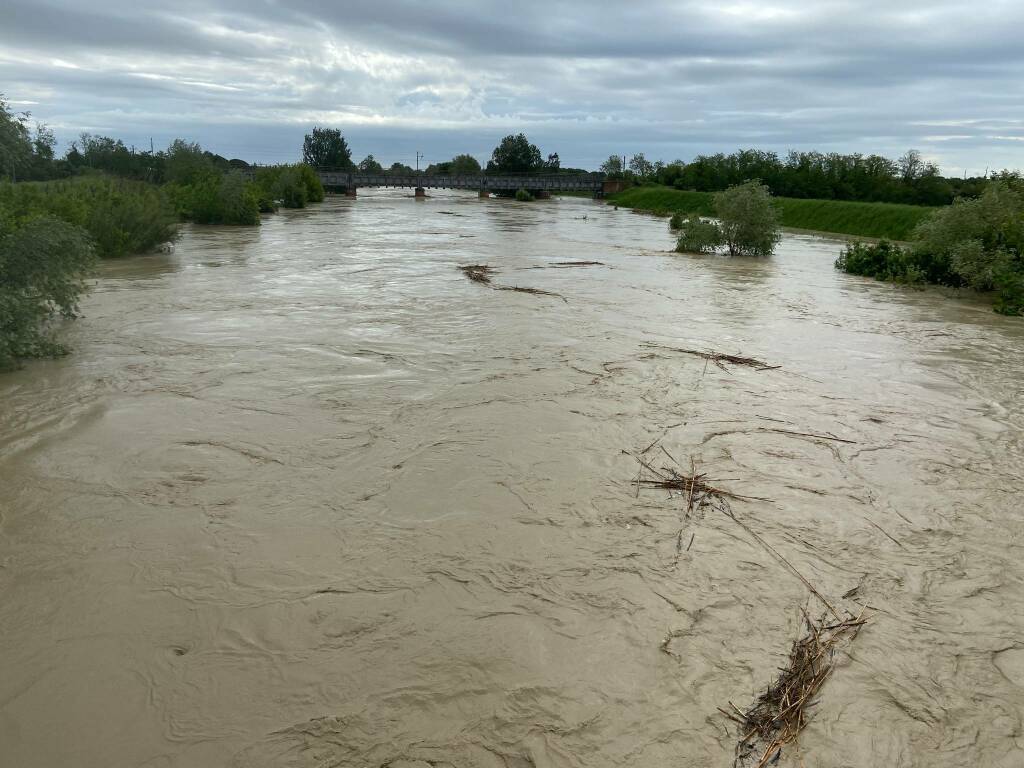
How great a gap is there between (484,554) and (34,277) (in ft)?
28.3

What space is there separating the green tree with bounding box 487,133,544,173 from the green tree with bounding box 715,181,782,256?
11117 centimetres

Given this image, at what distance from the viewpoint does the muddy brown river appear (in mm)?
3746

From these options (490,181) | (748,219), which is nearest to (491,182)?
(490,181)

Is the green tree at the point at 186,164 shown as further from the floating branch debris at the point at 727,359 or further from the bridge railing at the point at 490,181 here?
the bridge railing at the point at 490,181

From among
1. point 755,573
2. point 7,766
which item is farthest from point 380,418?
point 7,766

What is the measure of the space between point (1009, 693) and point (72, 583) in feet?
19.0

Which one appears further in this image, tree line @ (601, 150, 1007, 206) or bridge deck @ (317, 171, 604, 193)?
bridge deck @ (317, 171, 604, 193)

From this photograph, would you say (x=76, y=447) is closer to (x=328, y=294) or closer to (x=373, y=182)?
(x=328, y=294)

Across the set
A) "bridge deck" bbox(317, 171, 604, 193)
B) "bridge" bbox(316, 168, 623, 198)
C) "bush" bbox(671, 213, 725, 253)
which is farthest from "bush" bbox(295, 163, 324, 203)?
"bush" bbox(671, 213, 725, 253)

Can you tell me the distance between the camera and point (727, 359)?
11.5 metres

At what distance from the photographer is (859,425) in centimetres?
845

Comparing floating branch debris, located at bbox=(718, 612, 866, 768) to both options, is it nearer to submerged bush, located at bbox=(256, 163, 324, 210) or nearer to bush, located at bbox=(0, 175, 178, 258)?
bush, located at bbox=(0, 175, 178, 258)

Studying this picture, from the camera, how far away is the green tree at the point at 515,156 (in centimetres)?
13638

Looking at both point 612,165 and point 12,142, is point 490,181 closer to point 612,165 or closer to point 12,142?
point 612,165
